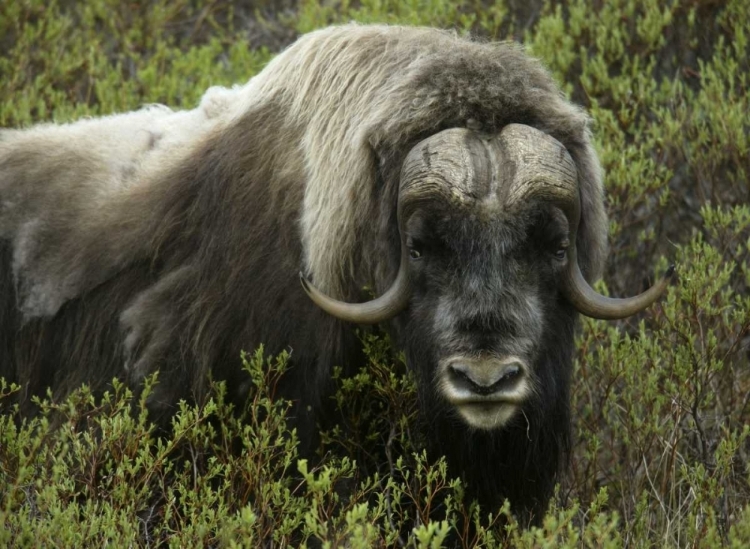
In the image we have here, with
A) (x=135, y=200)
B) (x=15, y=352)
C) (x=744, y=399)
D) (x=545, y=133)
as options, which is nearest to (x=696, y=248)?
(x=744, y=399)

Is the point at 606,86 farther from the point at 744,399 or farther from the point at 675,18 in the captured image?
the point at 744,399

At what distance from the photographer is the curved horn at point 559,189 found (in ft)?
9.88

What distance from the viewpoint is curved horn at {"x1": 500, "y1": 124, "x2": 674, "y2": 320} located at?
9.88 feet

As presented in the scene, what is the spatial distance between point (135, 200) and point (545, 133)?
1.58 meters

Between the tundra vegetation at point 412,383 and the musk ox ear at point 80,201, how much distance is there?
A: 497 mm

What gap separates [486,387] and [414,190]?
587mm

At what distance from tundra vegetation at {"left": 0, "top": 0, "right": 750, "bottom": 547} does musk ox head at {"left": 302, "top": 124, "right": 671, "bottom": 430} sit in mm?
294

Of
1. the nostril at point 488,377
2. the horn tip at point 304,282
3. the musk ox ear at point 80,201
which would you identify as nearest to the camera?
the nostril at point 488,377

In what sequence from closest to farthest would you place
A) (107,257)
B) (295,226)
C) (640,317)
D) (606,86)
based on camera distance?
(295,226), (107,257), (640,317), (606,86)

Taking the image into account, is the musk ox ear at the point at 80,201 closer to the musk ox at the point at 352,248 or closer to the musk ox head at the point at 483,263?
the musk ox at the point at 352,248

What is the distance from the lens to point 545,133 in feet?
10.5

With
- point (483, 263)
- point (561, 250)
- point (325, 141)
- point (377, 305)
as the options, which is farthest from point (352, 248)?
point (561, 250)

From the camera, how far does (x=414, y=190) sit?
120 inches

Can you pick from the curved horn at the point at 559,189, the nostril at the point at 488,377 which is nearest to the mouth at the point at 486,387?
the nostril at the point at 488,377
